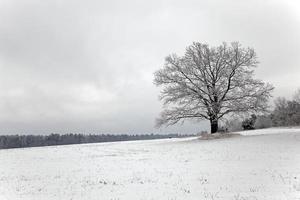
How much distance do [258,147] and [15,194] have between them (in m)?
20.7

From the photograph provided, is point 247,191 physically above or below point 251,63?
below

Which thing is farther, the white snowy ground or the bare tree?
the bare tree

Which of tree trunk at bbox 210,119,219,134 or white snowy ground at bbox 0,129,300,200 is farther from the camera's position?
tree trunk at bbox 210,119,219,134

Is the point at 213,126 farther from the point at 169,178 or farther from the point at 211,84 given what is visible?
the point at 169,178

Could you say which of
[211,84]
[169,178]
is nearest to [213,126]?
[211,84]

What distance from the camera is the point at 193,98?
47.2 m

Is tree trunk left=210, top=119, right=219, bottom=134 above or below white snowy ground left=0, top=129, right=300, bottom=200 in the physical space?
above

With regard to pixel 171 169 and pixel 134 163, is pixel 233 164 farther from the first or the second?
pixel 134 163

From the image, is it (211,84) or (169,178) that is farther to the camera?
(211,84)

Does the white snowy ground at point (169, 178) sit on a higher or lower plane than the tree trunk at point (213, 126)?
lower

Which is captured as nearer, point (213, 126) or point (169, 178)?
point (169, 178)

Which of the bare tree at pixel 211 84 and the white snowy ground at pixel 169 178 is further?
the bare tree at pixel 211 84

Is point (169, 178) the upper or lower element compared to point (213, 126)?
lower

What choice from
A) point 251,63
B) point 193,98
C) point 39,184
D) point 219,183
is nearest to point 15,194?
point 39,184
